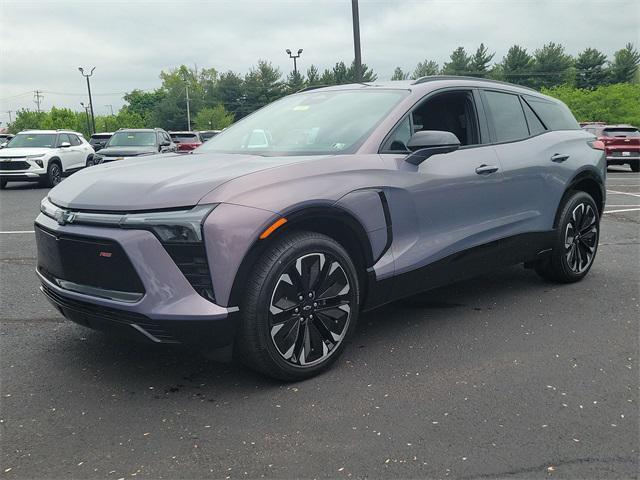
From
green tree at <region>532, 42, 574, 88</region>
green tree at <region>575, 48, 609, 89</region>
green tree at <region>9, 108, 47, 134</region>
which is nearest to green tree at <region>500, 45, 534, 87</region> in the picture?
green tree at <region>532, 42, 574, 88</region>

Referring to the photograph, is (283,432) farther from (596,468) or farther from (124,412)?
(596,468)

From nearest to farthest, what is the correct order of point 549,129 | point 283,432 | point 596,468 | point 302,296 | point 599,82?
point 596,468
point 283,432
point 302,296
point 549,129
point 599,82

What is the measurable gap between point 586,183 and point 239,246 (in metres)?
3.74

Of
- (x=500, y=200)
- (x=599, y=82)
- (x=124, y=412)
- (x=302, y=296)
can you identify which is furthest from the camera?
(x=599, y=82)

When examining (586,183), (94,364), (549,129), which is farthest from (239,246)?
(586,183)

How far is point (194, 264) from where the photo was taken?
288 centimetres

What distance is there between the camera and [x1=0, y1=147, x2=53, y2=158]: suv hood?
17109 millimetres

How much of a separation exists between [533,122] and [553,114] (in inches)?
18.2

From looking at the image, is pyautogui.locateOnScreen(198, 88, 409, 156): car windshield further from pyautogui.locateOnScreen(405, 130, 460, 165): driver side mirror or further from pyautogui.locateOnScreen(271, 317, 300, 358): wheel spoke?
pyautogui.locateOnScreen(271, 317, 300, 358): wheel spoke

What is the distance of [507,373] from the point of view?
342cm

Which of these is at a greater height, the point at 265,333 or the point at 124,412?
the point at 265,333

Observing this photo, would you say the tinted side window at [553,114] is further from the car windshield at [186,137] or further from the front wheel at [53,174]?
the car windshield at [186,137]

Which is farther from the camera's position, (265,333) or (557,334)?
(557,334)

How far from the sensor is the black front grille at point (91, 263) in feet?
9.52
